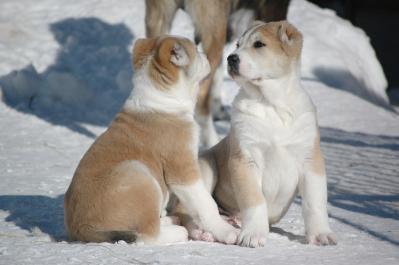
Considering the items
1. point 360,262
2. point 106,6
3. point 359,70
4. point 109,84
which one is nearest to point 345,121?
point 359,70

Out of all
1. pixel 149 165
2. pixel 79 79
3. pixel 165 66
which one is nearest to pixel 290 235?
pixel 149 165

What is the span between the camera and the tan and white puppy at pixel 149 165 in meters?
3.93

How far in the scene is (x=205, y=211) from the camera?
406 centimetres

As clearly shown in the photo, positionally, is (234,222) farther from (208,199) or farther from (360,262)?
(360,262)

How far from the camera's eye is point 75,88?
8.95 meters

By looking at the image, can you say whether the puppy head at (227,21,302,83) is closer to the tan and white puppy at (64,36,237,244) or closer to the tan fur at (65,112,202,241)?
the tan and white puppy at (64,36,237,244)

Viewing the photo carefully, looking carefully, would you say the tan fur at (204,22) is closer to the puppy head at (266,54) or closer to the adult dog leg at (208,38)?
the adult dog leg at (208,38)

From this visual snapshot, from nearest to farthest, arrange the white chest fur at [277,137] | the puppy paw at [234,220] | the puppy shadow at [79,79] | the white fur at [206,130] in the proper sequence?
Result: the white chest fur at [277,137] < the puppy paw at [234,220] < the white fur at [206,130] < the puppy shadow at [79,79]

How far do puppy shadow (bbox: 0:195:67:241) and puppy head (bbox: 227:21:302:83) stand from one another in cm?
142

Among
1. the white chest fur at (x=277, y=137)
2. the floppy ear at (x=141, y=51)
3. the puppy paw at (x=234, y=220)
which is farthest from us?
the puppy paw at (x=234, y=220)

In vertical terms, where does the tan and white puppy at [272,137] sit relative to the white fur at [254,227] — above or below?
above

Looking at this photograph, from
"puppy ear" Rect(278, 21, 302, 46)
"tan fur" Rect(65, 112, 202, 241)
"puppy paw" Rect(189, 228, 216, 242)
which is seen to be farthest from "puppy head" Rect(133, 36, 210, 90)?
"puppy paw" Rect(189, 228, 216, 242)

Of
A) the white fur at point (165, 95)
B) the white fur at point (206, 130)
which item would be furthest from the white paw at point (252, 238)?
the white fur at point (206, 130)

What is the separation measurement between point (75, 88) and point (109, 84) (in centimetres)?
60
